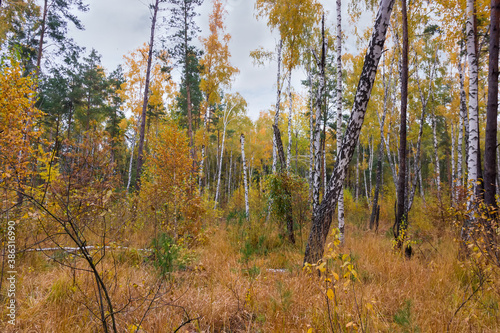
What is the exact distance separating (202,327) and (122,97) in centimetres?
2035

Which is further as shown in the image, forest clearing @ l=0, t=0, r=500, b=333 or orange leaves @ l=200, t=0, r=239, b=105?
orange leaves @ l=200, t=0, r=239, b=105

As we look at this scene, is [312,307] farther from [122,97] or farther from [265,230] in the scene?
[122,97]

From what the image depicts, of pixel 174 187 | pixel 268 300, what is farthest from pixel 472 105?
pixel 174 187

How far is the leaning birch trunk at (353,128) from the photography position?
3488 mm

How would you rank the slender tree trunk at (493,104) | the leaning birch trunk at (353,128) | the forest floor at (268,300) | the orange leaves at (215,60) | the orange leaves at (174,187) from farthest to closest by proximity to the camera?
the orange leaves at (215,60) < the orange leaves at (174,187) < the slender tree trunk at (493,104) < the leaning birch trunk at (353,128) < the forest floor at (268,300)

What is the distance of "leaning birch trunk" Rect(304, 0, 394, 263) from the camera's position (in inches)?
137

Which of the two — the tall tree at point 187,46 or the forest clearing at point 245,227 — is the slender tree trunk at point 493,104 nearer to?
the forest clearing at point 245,227

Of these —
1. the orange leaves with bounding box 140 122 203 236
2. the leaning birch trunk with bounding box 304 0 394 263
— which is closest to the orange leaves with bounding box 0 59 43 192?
the orange leaves with bounding box 140 122 203 236

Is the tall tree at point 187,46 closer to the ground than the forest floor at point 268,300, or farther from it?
farther from it

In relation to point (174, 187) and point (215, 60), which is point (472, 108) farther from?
point (215, 60)

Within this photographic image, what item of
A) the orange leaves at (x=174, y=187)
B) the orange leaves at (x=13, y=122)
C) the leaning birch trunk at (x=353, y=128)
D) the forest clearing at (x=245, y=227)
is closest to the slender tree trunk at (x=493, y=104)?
the forest clearing at (x=245, y=227)

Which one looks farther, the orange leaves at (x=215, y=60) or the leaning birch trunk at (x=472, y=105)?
the orange leaves at (x=215, y=60)

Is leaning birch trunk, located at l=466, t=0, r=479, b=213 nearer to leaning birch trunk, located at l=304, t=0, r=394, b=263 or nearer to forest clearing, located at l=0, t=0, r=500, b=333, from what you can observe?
forest clearing, located at l=0, t=0, r=500, b=333

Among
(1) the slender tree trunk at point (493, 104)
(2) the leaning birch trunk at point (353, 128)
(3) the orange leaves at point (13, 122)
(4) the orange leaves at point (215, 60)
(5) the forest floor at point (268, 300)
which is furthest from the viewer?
(4) the orange leaves at point (215, 60)
